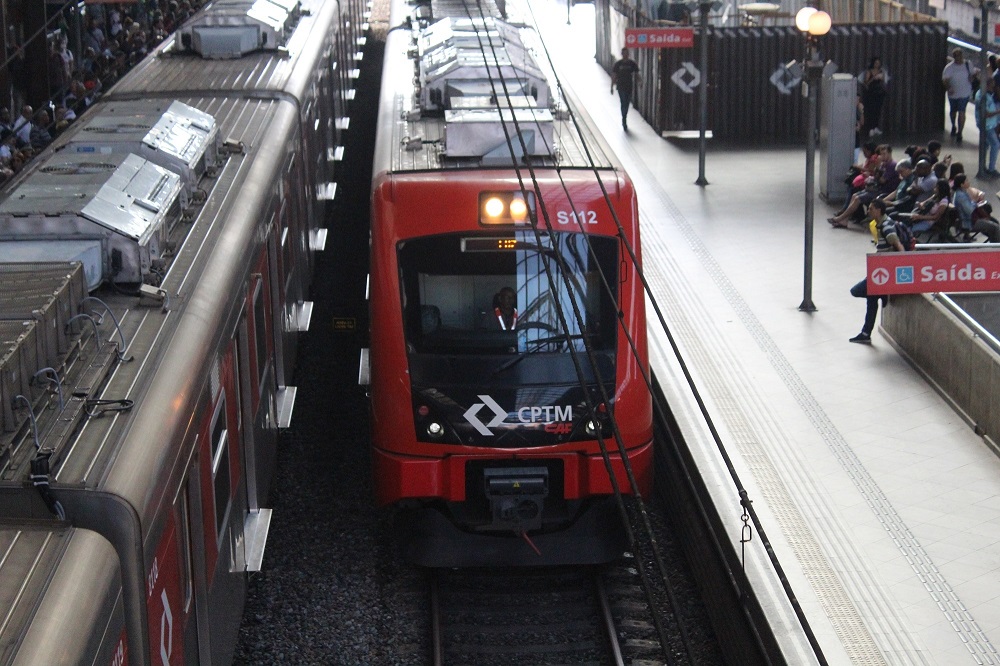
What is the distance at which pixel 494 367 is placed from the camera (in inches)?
359

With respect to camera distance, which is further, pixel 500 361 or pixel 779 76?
pixel 779 76

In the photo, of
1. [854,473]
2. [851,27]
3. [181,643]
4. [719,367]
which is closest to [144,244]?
[181,643]

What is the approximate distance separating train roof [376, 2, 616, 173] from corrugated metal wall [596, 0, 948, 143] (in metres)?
9.80

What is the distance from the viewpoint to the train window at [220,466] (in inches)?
270

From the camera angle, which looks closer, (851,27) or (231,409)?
(231,409)

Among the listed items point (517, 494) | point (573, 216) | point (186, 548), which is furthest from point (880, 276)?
point (186, 548)

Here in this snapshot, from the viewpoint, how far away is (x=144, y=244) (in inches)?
259

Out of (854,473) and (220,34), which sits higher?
(220,34)

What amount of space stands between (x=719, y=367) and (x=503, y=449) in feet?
16.7

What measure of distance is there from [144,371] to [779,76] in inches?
791

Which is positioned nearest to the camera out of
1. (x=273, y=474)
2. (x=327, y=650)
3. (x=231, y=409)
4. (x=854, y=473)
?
(x=231, y=409)

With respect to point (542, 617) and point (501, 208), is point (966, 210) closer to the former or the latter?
point (501, 208)

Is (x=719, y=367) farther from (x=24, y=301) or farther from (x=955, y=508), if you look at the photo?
(x=24, y=301)

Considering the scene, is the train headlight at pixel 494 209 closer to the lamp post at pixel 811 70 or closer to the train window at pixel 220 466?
the train window at pixel 220 466
